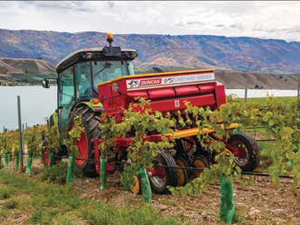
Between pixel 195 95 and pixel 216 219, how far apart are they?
3.17 meters

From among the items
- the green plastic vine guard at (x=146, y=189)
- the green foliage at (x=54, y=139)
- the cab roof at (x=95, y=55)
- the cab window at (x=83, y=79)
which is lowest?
the green plastic vine guard at (x=146, y=189)

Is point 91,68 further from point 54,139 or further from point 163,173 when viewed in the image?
point 163,173

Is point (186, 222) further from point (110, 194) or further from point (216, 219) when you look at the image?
point (110, 194)

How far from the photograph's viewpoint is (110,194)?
595cm

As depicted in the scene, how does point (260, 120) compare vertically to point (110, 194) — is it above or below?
above

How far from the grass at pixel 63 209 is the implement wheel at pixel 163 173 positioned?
2.12ft

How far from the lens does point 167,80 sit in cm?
657

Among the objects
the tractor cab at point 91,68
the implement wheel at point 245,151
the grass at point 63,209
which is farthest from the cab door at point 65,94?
the implement wheel at point 245,151

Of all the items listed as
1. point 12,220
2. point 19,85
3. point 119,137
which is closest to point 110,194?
point 119,137

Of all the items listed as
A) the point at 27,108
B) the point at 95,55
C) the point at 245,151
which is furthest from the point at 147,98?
the point at 27,108

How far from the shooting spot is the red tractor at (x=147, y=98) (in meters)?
6.12

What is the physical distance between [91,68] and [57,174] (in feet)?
8.99

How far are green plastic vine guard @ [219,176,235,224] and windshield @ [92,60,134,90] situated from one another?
449cm

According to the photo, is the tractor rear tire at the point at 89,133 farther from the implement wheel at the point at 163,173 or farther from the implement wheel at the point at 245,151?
the implement wheel at the point at 245,151
